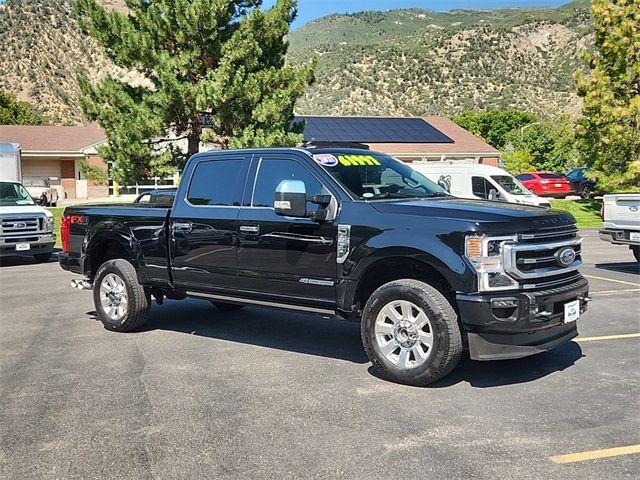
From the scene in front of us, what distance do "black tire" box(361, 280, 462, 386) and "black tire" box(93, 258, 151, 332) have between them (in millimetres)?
3128

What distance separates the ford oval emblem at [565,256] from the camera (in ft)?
19.9

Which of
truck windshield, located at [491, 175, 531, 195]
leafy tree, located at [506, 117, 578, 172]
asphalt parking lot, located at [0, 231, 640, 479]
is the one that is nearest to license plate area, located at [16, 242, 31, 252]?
asphalt parking lot, located at [0, 231, 640, 479]

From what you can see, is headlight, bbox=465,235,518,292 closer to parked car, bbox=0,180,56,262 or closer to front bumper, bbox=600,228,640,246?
front bumper, bbox=600,228,640,246

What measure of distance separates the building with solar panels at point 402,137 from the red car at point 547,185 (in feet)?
22.6

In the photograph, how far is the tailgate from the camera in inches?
484

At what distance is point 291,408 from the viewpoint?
5.40 meters

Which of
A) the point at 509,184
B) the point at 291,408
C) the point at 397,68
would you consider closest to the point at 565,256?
the point at 291,408

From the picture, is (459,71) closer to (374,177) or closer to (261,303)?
(374,177)

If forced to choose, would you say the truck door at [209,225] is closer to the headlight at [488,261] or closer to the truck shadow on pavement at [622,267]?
the headlight at [488,261]

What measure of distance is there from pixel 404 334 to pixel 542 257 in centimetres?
135

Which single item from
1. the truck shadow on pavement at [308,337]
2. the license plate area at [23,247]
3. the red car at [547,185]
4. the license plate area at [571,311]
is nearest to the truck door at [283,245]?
the truck shadow on pavement at [308,337]

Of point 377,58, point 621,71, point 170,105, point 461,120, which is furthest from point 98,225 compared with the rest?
point 377,58

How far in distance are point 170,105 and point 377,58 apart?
275ft

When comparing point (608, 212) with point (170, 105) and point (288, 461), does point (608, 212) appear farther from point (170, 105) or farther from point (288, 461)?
point (170, 105)
